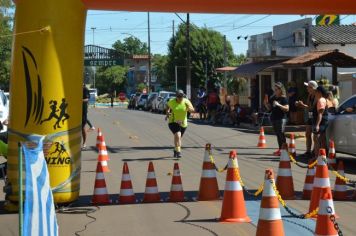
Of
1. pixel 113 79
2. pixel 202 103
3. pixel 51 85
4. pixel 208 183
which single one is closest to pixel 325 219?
pixel 208 183

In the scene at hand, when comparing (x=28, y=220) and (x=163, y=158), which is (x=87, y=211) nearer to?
(x=28, y=220)

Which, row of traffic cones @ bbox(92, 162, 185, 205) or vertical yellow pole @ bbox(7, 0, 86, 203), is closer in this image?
vertical yellow pole @ bbox(7, 0, 86, 203)

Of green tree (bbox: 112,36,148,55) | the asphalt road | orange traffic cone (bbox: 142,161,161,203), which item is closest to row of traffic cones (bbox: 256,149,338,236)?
the asphalt road

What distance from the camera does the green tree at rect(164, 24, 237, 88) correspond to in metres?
69.7

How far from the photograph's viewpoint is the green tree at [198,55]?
69.7m

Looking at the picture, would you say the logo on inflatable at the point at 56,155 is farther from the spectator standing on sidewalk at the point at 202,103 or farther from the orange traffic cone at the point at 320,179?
the spectator standing on sidewalk at the point at 202,103

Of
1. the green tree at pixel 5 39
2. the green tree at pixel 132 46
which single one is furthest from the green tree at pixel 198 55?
the green tree at pixel 132 46

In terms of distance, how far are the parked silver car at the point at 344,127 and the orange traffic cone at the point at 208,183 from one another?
564cm

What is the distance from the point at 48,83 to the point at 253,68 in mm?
29243

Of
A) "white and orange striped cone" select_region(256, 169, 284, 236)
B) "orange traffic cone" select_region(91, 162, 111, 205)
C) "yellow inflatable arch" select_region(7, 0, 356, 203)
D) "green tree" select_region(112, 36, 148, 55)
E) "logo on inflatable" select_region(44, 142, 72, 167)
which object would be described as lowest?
"orange traffic cone" select_region(91, 162, 111, 205)

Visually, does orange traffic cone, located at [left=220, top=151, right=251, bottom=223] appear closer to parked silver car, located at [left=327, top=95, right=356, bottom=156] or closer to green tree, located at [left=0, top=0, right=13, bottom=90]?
parked silver car, located at [left=327, top=95, right=356, bottom=156]

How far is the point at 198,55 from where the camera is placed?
71.1 meters

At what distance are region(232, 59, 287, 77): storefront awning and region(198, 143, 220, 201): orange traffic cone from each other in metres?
26.1

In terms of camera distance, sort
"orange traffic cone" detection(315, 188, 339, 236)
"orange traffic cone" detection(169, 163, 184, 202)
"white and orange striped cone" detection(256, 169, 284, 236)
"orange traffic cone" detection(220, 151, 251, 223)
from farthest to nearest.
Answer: "orange traffic cone" detection(169, 163, 184, 202) → "orange traffic cone" detection(220, 151, 251, 223) → "white and orange striped cone" detection(256, 169, 284, 236) → "orange traffic cone" detection(315, 188, 339, 236)
